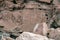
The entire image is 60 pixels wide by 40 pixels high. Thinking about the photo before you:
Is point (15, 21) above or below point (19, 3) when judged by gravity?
below

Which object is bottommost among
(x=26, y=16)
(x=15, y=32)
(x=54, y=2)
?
(x=15, y=32)

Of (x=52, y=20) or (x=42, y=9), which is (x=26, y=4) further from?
(x=52, y=20)

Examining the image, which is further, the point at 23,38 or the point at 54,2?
the point at 54,2

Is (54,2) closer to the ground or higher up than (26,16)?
higher up

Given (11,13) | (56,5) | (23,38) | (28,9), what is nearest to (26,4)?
(28,9)

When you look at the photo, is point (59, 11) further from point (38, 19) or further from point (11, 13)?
point (11, 13)

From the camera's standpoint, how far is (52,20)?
5.73m

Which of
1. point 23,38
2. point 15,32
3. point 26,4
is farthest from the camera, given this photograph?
point 26,4

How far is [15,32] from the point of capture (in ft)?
18.3

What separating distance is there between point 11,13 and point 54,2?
138 centimetres

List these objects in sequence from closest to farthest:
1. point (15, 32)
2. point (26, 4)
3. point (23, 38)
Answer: point (23, 38)
point (15, 32)
point (26, 4)

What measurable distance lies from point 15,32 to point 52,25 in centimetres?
114

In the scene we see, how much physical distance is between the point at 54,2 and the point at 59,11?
0.33 meters

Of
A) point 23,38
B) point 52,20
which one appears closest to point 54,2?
point 52,20
